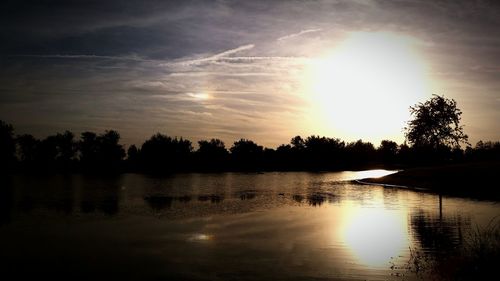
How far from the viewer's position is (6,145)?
564 ft

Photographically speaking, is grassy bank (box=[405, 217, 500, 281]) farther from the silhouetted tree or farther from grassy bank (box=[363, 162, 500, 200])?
the silhouetted tree

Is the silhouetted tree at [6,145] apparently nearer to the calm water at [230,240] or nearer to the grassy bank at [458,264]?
the calm water at [230,240]

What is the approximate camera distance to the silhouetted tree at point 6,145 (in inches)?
6747

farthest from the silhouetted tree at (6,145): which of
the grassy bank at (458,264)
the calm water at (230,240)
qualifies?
the grassy bank at (458,264)

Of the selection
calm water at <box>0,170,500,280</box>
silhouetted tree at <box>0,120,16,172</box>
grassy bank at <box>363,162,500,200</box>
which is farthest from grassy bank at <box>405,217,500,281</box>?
silhouetted tree at <box>0,120,16,172</box>

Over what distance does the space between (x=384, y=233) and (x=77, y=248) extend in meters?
19.0

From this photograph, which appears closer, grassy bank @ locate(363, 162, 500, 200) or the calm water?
the calm water

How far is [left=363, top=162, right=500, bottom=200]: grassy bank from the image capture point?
54.3 metres

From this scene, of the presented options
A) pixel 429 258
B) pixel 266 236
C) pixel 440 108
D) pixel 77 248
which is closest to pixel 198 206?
pixel 266 236

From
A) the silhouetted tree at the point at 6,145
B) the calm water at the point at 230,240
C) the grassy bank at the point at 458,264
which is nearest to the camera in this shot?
the grassy bank at the point at 458,264

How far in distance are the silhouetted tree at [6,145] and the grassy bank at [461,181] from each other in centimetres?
15482

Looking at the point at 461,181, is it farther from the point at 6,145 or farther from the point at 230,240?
the point at 6,145

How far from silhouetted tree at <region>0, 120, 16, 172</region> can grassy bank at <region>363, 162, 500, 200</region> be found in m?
155

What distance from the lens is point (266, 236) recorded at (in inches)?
1101
